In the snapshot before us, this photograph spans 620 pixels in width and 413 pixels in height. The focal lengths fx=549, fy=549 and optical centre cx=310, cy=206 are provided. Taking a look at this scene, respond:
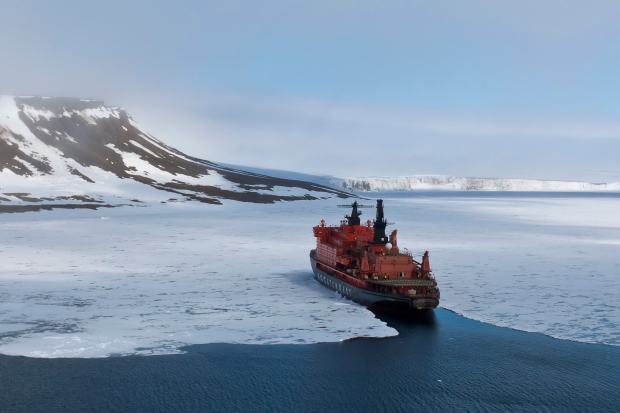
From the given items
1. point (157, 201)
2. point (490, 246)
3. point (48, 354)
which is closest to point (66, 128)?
point (157, 201)

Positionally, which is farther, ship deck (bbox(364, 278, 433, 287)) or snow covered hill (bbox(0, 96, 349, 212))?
snow covered hill (bbox(0, 96, 349, 212))

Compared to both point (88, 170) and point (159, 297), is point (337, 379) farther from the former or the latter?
point (88, 170)

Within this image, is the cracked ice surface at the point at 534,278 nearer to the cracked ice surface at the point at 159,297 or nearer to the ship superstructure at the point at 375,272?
the ship superstructure at the point at 375,272

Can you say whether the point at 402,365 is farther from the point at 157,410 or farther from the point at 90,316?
the point at 90,316

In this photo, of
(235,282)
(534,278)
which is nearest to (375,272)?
(235,282)

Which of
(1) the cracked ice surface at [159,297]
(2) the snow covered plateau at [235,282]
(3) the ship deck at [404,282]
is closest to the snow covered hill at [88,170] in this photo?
(2) the snow covered plateau at [235,282]

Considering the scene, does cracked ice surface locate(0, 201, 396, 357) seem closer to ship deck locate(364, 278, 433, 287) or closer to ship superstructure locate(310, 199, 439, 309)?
ship superstructure locate(310, 199, 439, 309)

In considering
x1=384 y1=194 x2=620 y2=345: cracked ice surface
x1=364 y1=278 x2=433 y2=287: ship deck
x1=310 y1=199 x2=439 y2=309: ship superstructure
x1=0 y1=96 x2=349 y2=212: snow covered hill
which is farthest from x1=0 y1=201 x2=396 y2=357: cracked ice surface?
x1=0 y1=96 x2=349 y2=212: snow covered hill
